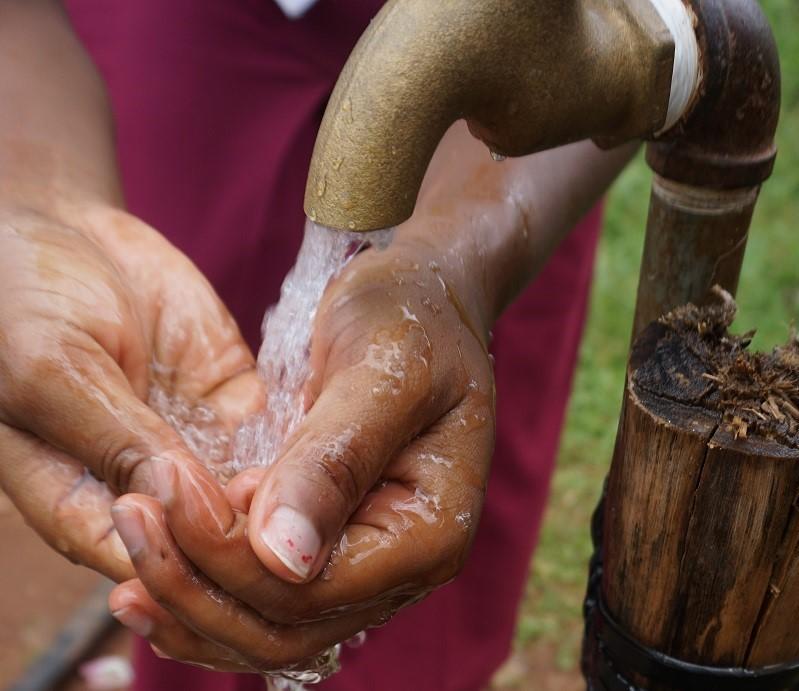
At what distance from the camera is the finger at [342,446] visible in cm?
89

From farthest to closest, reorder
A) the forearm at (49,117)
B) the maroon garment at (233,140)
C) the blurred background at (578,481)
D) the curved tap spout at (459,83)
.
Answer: the blurred background at (578,481), the maroon garment at (233,140), the forearm at (49,117), the curved tap spout at (459,83)

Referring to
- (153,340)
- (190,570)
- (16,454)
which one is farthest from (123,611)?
(153,340)

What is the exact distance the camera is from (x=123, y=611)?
3.08 ft

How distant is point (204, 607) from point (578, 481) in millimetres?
2191

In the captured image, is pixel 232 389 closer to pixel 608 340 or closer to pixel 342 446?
pixel 342 446

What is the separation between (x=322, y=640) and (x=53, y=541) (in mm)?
362

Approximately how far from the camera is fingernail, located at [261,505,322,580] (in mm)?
877

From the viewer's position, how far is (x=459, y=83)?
842 mm

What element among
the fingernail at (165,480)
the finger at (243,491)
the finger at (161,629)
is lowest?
the finger at (161,629)

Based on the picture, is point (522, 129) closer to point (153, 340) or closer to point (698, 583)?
point (698, 583)

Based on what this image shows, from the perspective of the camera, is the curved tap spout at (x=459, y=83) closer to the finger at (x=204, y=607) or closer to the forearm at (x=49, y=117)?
the finger at (x=204, y=607)

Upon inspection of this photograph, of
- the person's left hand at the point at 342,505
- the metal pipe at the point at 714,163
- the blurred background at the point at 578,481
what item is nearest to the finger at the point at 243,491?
the person's left hand at the point at 342,505

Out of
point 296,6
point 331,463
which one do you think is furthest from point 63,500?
point 296,6

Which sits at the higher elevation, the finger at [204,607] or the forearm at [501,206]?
the forearm at [501,206]
